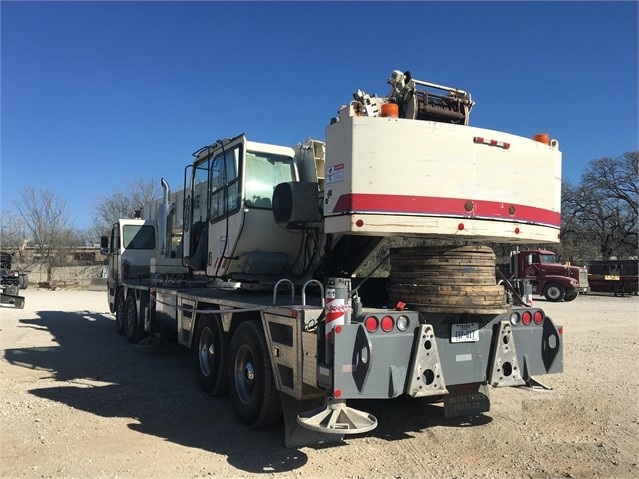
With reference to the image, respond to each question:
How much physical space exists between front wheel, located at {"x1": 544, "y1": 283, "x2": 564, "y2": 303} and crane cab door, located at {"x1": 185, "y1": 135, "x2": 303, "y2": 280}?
22.5 metres

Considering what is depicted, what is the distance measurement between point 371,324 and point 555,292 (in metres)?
24.7

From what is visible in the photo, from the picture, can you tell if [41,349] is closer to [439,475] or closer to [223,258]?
[223,258]

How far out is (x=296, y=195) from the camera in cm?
625

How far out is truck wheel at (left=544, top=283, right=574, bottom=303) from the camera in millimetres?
26312

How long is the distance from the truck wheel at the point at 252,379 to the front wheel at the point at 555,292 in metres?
23.8

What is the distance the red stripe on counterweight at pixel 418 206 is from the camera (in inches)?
190

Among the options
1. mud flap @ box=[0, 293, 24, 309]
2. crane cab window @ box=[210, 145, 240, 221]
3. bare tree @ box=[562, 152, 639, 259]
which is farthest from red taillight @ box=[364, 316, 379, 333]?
bare tree @ box=[562, 152, 639, 259]

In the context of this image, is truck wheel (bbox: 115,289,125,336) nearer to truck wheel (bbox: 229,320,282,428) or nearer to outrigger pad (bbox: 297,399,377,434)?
truck wheel (bbox: 229,320,282,428)

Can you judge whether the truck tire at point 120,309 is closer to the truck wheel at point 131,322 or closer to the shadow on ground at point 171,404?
the truck wheel at point 131,322

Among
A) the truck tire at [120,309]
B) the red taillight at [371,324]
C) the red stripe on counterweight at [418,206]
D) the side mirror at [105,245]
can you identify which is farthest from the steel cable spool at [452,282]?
the side mirror at [105,245]

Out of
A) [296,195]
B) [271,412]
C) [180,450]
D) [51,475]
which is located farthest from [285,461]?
[296,195]

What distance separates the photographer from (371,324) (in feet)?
15.0

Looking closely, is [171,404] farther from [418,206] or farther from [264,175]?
[418,206]

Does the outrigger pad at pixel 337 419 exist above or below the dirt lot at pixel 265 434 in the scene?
above
